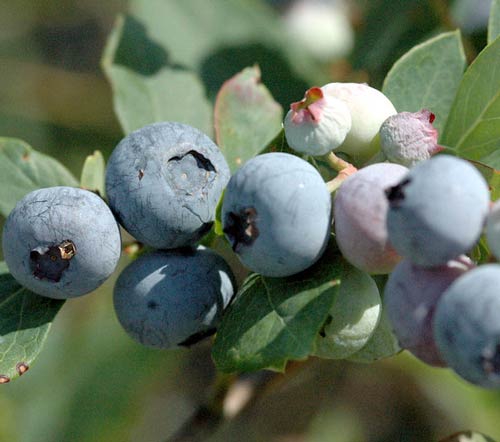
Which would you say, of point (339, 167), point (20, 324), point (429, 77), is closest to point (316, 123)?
point (339, 167)

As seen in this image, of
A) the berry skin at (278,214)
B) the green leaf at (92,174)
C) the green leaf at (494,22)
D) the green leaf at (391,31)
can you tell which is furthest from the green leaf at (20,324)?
the green leaf at (391,31)

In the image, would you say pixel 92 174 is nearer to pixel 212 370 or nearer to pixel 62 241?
pixel 62 241

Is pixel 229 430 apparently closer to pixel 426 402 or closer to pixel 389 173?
pixel 426 402

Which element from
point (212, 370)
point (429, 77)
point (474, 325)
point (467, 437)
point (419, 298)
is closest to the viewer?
point (474, 325)

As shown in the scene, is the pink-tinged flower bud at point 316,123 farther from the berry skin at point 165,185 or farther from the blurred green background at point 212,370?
the blurred green background at point 212,370

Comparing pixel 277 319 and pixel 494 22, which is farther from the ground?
pixel 494 22

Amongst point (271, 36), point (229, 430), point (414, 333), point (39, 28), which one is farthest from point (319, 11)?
point (414, 333)

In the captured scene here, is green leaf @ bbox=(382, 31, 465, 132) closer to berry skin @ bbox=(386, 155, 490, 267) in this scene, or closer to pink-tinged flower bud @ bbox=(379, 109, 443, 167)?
pink-tinged flower bud @ bbox=(379, 109, 443, 167)
